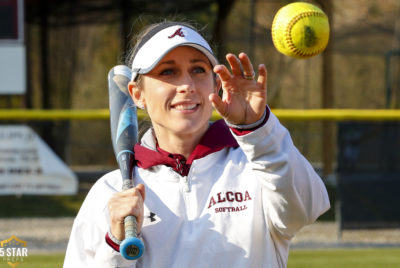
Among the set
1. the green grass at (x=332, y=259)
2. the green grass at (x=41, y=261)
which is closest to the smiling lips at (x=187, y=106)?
the green grass at (x=332, y=259)

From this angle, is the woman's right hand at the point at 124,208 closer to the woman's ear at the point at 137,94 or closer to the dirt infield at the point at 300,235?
the woman's ear at the point at 137,94

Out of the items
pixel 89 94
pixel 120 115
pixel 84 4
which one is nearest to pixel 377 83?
pixel 89 94

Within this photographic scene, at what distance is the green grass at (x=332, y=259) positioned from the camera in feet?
20.4

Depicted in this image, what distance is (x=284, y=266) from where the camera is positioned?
230 cm

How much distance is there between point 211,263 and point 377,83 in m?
23.3

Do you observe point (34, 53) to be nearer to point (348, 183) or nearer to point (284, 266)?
point (348, 183)

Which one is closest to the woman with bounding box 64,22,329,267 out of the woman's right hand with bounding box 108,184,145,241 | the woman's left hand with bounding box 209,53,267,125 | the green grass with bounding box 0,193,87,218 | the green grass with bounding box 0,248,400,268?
the woman's right hand with bounding box 108,184,145,241

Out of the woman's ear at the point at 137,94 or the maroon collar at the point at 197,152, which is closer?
the maroon collar at the point at 197,152

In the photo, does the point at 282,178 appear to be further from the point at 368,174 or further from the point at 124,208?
the point at 368,174

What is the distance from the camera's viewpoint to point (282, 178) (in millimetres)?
2027

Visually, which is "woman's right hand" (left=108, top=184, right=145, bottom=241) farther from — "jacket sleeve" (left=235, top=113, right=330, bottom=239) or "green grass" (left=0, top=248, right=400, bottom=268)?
"green grass" (left=0, top=248, right=400, bottom=268)

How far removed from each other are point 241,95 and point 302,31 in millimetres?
877

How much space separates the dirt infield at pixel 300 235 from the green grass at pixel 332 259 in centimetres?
23

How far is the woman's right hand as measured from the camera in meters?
2.16
